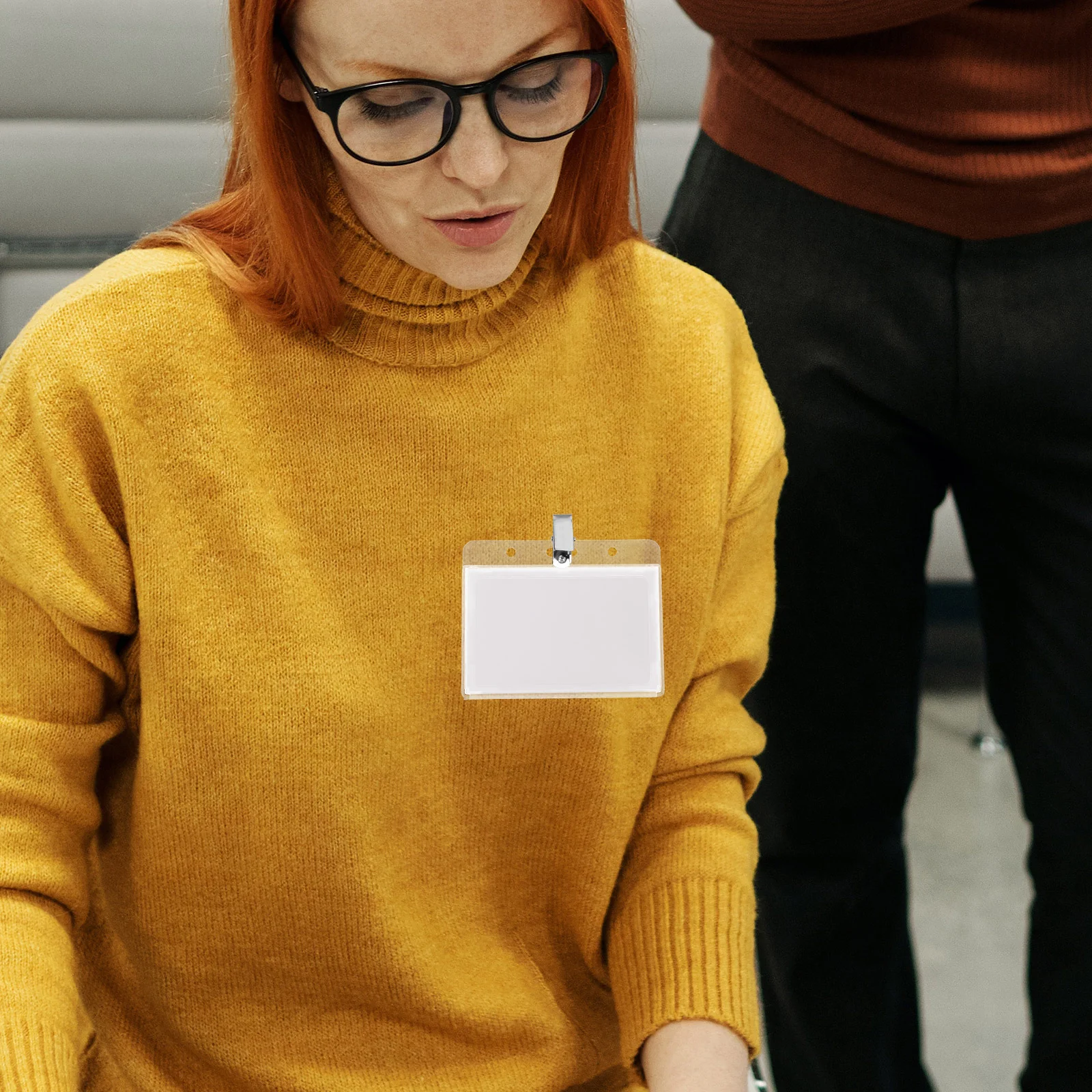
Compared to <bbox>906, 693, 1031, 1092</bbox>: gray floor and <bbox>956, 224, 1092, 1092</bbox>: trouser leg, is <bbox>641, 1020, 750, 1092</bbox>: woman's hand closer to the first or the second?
<bbox>956, 224, 1092, 1092</bbox>: trouser leg

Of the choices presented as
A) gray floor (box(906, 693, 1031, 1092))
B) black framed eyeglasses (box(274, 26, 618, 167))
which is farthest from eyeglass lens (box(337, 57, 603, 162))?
gray floor (box(906, 693, 1031, 1092))

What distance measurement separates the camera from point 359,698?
100 centimetres

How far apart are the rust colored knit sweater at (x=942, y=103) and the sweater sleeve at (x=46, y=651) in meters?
0.58

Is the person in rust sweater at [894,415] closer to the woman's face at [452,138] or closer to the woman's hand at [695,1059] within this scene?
the woman's face at [452,138]

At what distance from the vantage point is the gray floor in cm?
205

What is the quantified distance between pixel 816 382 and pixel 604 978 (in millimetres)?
522

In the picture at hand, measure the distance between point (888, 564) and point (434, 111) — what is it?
27.3 inches

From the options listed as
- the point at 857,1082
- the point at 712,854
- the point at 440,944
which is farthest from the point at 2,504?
the point at 857,1082

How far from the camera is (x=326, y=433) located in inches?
39.1

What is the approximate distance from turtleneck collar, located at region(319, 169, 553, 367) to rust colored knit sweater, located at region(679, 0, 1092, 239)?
336mm

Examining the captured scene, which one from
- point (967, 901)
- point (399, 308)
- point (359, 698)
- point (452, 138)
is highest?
point (452, 138)

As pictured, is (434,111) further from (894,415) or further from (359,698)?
(894,415)

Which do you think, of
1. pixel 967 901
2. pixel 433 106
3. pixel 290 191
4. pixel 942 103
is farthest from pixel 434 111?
pixel 967 901

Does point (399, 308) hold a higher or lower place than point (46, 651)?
higher
